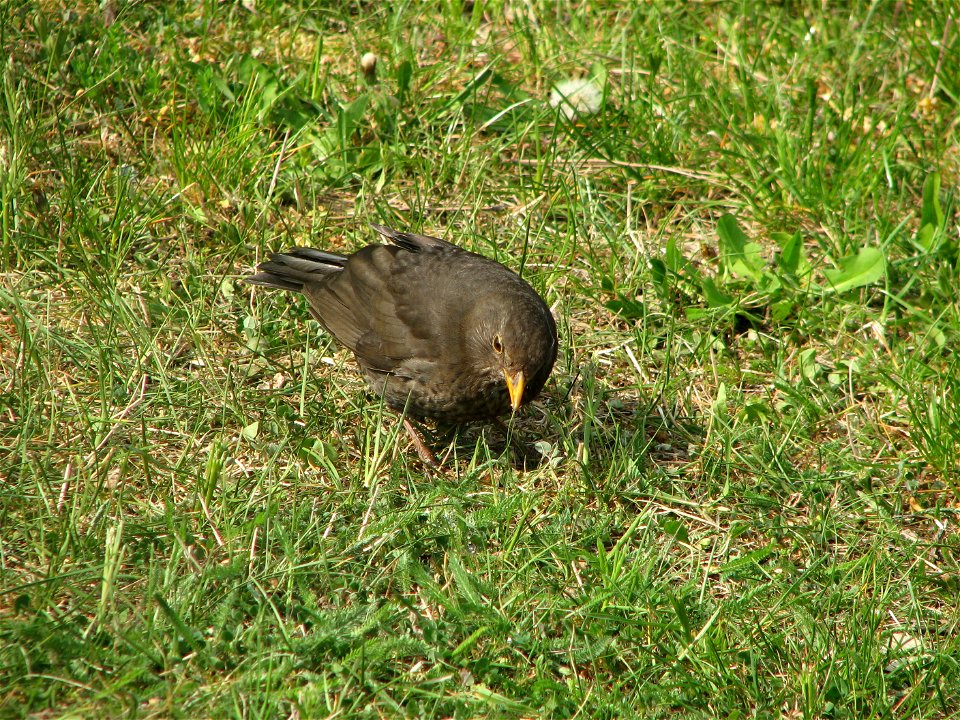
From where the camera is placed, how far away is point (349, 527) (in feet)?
12.3

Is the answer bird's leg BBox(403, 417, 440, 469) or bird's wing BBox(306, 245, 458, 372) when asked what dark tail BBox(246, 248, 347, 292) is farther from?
bird's leg BBox(403, 417, 440, 469)

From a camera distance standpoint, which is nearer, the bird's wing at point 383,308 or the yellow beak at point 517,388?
the yellow beak at point 517,388

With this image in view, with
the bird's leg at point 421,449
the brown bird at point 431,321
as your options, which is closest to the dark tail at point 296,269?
the brown bird at point 431,321

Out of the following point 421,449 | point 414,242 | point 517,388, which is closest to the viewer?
point 517,388

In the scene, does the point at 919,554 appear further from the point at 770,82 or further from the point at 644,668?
the point at 770,82

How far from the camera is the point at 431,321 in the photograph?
437 cm

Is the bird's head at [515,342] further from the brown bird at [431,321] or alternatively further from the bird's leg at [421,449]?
the bird's leg at [421,449]

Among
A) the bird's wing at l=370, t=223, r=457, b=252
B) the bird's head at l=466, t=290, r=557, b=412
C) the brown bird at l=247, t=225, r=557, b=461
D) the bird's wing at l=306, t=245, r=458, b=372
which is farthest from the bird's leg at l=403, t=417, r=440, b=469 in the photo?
the bird's wing at l=370, t=223, r=457, b=252

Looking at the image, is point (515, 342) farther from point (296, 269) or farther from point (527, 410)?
point (296, 269)

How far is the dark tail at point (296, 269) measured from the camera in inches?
186

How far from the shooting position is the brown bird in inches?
160

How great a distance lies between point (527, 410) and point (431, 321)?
68 centimetres

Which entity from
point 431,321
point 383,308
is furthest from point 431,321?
point 383,308

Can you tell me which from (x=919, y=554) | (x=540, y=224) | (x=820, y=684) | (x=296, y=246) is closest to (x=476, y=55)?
(x=540, y=224)
